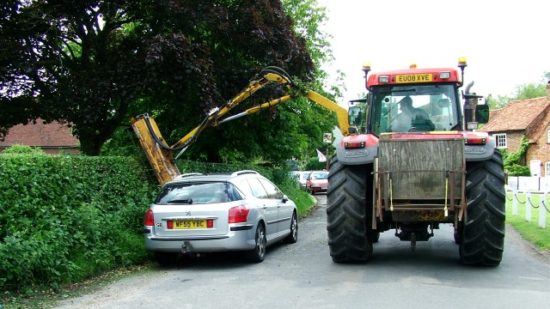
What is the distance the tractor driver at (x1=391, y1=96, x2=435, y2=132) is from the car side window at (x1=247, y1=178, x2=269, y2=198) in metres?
2.82

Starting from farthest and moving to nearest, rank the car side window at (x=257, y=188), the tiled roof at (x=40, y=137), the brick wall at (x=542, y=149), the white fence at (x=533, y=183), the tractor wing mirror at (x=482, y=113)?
the brick wall at (x=542, y=149)
the tiled roof at (x=40, y=137)
the white fence at (x=533, y=183)
the car side window at (x=257, y=188)
the tractor wing mirror at (x=482, y=113)

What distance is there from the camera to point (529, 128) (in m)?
49.4

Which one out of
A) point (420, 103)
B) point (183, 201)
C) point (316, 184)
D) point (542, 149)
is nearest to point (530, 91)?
point (542, 149)

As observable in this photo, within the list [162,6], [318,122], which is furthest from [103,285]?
[318,122]

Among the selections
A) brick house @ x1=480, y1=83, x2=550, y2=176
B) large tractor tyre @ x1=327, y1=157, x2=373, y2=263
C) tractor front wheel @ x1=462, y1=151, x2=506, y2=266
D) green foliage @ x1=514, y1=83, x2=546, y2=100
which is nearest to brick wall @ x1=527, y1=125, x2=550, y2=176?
brick house @ x1=480, y1=83, x2=550, y2=176

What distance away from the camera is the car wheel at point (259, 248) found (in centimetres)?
1006

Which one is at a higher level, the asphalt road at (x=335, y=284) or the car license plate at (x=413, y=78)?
the car license plate at (x=413, y=78)

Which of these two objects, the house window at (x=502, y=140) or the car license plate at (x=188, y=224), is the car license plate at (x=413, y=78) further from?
the house window at (x=502, y=140)

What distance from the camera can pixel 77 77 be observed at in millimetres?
13617

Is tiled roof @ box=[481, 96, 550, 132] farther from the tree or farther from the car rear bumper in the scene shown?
the car rear bumper

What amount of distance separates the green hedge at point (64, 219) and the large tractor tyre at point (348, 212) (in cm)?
355

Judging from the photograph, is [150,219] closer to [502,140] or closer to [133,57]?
[133,57]

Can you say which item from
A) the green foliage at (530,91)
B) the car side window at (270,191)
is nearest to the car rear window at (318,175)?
the car side window at (270,191)

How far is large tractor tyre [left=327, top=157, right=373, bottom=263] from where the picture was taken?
8.99 meters
